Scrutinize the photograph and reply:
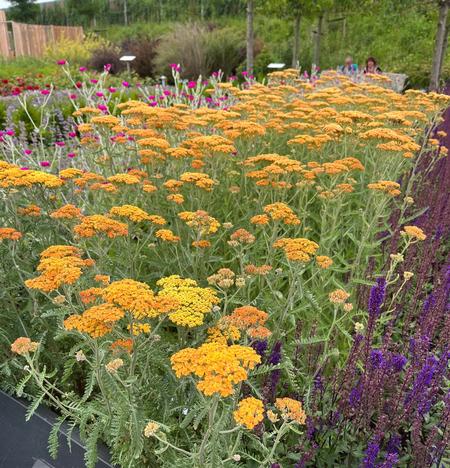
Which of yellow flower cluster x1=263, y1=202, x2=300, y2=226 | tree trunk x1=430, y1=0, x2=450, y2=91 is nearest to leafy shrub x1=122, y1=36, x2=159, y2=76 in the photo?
tree trunk x1=430, y1=0, x2=450, y2=91

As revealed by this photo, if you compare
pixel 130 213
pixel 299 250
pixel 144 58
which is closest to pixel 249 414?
pixel 299 250

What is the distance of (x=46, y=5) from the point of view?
40.7m

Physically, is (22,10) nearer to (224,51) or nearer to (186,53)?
(224,51)

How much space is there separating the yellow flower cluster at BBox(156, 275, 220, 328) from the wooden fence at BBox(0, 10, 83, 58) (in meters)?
26.0

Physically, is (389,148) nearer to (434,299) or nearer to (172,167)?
(434,299)

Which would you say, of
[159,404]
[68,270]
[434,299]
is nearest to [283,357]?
[159,404]

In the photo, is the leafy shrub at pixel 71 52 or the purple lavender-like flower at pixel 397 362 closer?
the purple lavender-like flower at pixel 397 362

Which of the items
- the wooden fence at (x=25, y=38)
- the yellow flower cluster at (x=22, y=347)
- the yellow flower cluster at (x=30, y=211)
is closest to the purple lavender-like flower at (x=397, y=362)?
the yellow flower cluster at (x=22, y=347)

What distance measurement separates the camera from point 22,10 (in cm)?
3766

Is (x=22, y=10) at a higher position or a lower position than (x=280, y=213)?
higher

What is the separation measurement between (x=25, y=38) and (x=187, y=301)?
Result: 28723 millimetres

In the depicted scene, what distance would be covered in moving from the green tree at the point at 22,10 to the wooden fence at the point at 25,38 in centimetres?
1231

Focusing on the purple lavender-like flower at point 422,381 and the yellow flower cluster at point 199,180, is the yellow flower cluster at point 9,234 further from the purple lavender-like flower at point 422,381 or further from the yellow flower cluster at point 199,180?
the purple lavender-like flower at point 422,381

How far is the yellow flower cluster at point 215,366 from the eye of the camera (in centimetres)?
112
